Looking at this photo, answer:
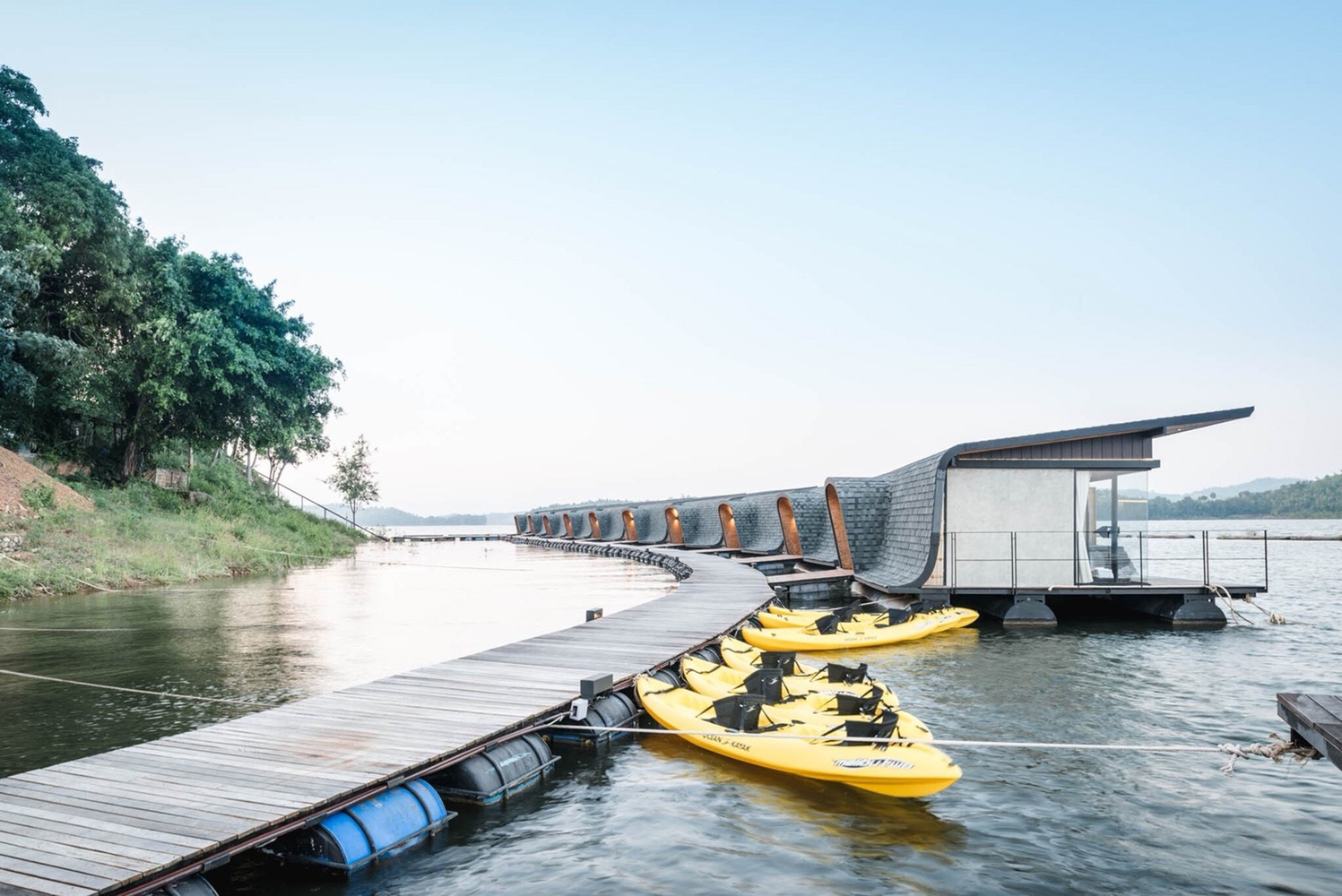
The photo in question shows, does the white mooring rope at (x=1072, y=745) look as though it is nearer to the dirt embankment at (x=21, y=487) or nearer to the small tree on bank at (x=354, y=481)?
the dirt embankment at (x=21, y=487)

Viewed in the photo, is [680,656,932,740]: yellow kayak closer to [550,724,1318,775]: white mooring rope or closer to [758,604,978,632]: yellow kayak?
[550,724,1318,775]: white mooring rope

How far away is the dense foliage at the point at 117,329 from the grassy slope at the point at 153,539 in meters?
3.10

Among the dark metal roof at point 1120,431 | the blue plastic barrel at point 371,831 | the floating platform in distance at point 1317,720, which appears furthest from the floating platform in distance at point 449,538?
the floating platform in distance at point 1317,720

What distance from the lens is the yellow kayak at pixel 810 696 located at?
880cm

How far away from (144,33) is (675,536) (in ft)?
109

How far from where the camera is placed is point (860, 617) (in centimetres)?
1714

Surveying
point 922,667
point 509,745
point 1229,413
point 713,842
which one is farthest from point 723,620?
point 1229,413

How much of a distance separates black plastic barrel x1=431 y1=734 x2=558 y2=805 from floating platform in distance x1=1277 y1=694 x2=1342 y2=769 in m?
6.63

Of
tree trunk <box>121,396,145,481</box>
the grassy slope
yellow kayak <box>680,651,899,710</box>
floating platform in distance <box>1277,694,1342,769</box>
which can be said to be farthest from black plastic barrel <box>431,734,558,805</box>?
tree trunk <box>121,396,145,481</box>

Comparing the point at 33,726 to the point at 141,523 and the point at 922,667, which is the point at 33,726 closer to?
the point at 922,667

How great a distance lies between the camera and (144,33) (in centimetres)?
1948

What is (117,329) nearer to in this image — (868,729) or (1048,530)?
(1048,530)

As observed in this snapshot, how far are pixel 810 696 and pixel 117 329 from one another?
116 ft

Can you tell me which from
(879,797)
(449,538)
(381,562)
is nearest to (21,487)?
(381,562)
